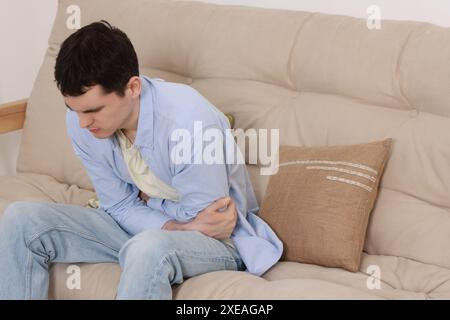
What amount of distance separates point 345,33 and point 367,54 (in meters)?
0.09

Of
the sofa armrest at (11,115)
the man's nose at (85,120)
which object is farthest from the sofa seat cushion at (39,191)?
the man's nose at (85,120)

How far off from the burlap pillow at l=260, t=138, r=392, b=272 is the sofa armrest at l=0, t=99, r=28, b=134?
3.22ft

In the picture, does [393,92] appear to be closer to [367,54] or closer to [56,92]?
[367,54]

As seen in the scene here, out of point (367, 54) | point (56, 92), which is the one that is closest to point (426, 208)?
point (367, 54)

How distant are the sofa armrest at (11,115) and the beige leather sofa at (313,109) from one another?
14cm

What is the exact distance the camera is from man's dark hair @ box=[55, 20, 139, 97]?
1.53 metres

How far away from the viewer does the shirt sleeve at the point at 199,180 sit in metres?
1.62

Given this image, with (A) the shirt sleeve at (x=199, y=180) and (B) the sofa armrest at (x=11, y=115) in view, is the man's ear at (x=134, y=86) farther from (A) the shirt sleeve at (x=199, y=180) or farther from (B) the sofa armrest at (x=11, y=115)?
(B) the sofa armrest at (x=11, y=115)

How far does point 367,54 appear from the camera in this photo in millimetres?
1828

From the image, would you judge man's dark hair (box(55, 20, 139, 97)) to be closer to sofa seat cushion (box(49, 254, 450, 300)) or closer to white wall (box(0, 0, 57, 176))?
sofa seat cushion (box(49, 254, 450, 300))

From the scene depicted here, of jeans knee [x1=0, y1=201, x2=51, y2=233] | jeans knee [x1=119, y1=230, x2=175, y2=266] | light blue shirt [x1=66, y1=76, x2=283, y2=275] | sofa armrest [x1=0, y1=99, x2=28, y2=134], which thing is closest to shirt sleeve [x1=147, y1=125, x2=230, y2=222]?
light blue shirt [x1=66, y1=76, x2=283, y2=275]

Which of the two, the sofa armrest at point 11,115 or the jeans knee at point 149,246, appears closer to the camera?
the jeans knee at point 149,246

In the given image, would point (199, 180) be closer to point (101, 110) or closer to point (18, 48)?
point (101, 110)
